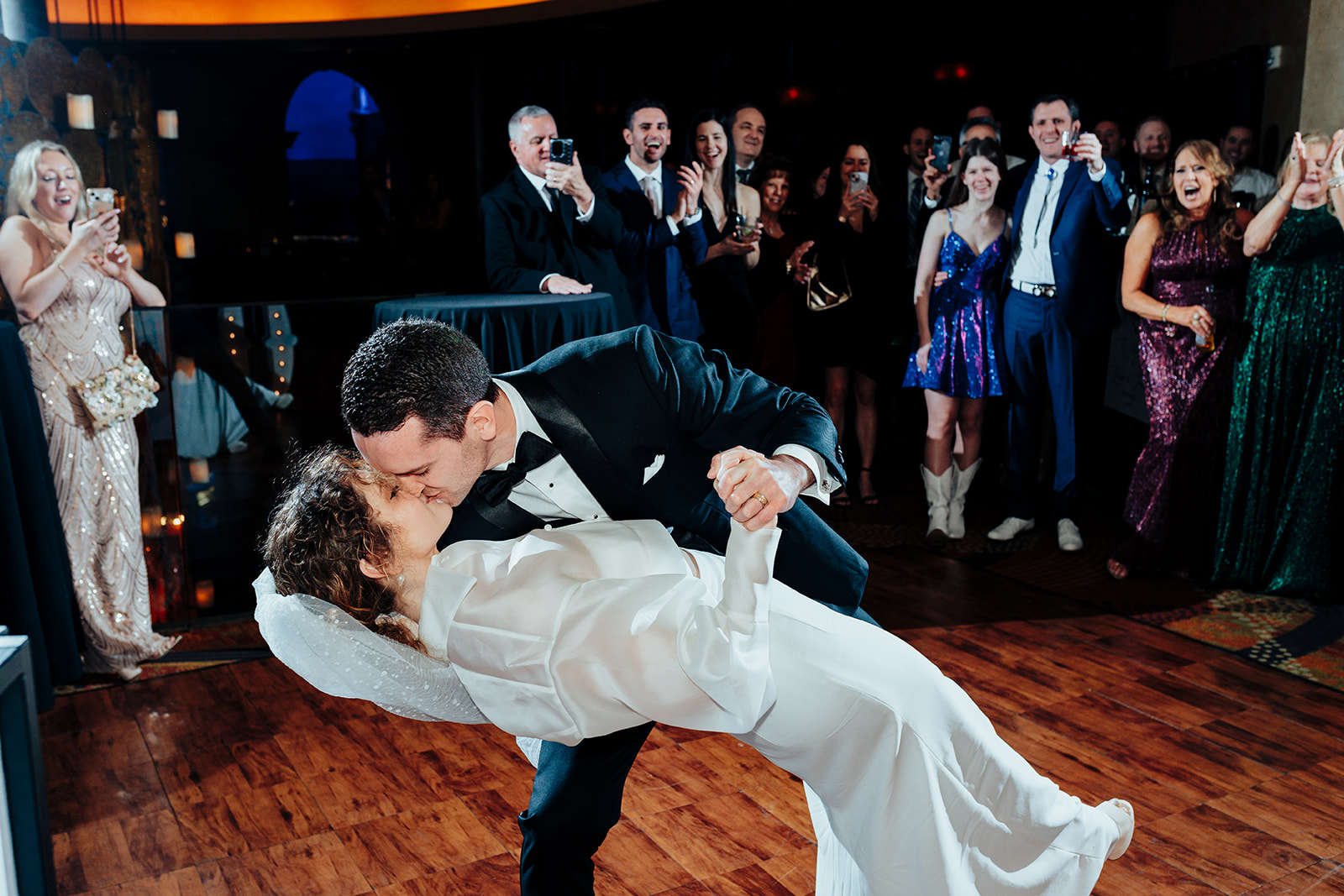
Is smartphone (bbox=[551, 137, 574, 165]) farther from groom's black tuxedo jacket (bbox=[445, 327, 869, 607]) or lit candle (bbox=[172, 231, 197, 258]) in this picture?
groom's black tuxedo jacket (bbox=[445, 327, 869, 607])

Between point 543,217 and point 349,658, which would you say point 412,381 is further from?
point 543,217

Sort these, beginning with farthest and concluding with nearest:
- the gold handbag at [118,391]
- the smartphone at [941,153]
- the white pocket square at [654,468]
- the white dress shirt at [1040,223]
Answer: the smartphone at [941,153] → the white dress shirt at [1040,223] → the gold handbag at [118,391] → the white pocket square at [654,468]

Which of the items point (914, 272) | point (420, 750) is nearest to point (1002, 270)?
point (914, 272)

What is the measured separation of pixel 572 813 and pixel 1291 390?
3246 mm

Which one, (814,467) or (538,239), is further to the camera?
(538,239)

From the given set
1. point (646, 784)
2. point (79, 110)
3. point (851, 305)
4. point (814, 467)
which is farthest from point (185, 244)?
point (814, 467)

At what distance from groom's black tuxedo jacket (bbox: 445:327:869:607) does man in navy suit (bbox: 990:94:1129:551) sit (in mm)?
2878

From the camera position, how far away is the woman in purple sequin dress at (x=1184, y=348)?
3.78m

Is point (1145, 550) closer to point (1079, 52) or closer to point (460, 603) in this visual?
point (1079, 52)

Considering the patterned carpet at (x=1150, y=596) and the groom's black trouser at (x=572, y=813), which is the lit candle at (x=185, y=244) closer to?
the patterned carpet at (x=1150, y=596)

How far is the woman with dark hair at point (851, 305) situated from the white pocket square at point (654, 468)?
3299mm

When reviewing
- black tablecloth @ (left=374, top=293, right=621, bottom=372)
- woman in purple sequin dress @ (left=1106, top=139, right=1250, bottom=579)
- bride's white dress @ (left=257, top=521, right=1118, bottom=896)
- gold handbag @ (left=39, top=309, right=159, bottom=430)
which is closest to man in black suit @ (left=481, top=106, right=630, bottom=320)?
black tablecloth @ (left=374, top=293, right=621, bottom=372)

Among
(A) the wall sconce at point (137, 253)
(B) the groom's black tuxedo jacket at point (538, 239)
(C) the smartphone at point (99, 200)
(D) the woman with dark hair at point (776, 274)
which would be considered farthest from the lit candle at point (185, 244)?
(D) the woman with dark hair at point (776, 274)

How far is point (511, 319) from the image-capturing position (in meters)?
3.22
